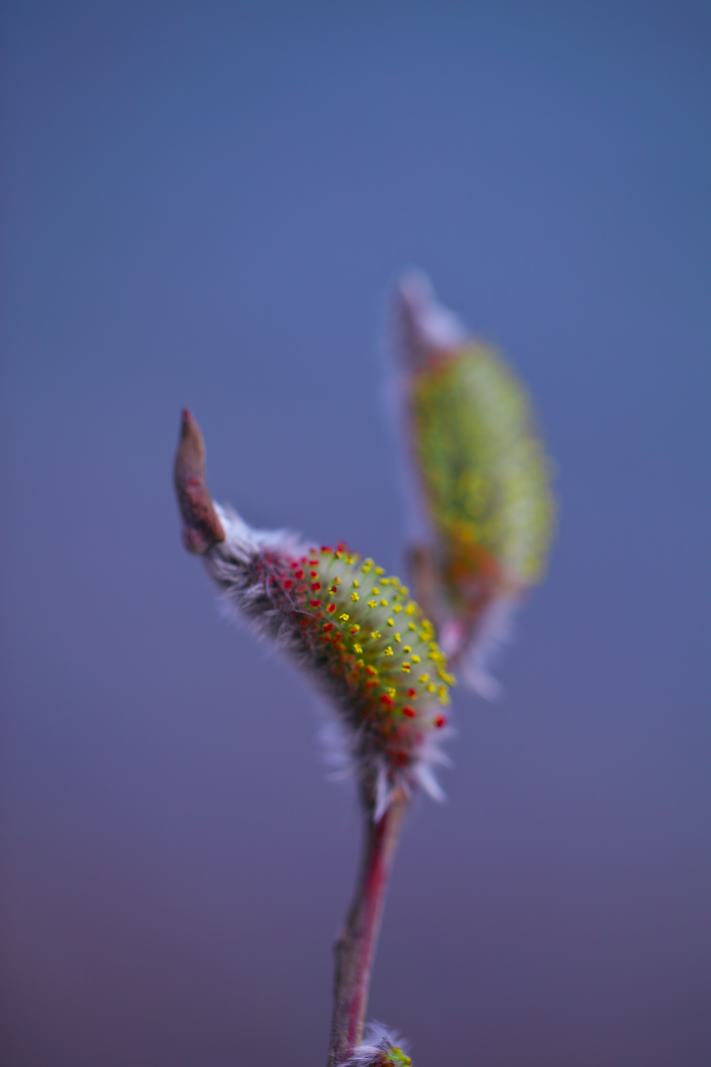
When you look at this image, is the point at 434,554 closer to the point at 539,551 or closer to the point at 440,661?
the point at 539,551

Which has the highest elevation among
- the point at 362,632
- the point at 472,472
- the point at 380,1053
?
the point at 472,472

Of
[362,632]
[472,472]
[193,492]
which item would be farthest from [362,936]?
[472,472]

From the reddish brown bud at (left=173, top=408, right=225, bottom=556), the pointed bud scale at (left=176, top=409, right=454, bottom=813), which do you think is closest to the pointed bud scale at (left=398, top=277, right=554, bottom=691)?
the pointed bud scale at (left=176, top=409, right=454, bottom=813)

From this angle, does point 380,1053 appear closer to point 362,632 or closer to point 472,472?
point 362,632

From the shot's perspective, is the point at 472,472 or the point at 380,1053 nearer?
the point at 380,1053

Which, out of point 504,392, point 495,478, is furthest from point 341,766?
point 504,392

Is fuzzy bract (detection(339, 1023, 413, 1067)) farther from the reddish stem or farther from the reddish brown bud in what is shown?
the reddish brown bud
